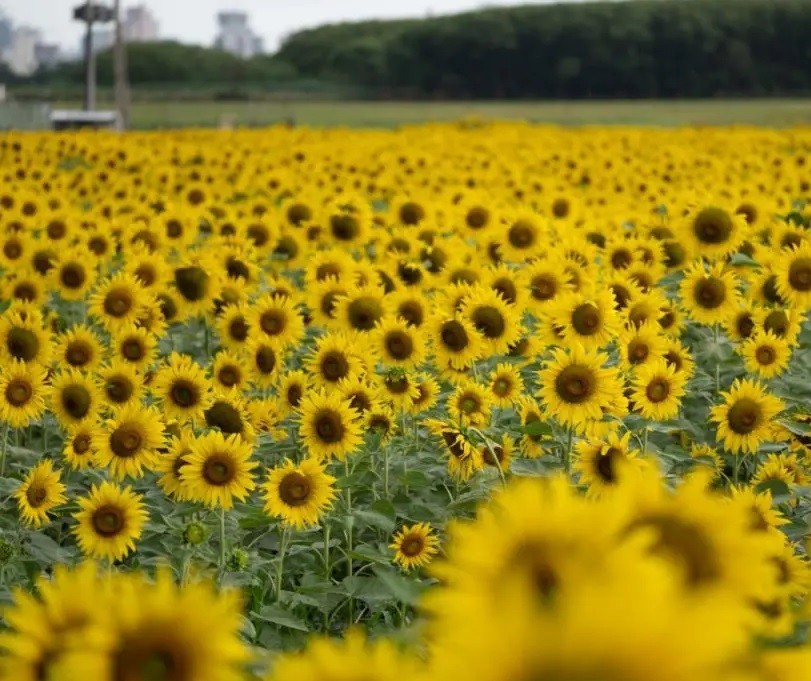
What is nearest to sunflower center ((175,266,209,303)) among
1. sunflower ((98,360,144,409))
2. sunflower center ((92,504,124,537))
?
sunflower ((98,360,144,409))

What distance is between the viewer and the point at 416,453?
4496 millimetres

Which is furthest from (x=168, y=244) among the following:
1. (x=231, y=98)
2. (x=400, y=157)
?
(x=231, y=98)

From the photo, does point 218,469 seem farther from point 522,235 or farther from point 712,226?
point 522,235

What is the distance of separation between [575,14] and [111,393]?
158 ft

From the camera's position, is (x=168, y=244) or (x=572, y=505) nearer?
(x=572, y=505)

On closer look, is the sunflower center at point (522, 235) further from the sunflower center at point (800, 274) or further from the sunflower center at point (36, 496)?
the sunflower center at point (36, 496)

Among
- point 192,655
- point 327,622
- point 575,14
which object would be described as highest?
point 575,14

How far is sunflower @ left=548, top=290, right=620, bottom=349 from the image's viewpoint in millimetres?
4531

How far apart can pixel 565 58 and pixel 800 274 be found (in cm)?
4352

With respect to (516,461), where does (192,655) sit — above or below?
above

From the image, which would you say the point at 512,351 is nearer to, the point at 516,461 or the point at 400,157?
the point at 516,461

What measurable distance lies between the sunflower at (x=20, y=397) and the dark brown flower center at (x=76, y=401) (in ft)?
0.24

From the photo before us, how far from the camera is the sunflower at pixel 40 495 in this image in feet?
11.8

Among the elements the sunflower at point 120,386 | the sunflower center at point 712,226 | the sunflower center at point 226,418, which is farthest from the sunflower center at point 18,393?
the sunflower center at point 712,226
